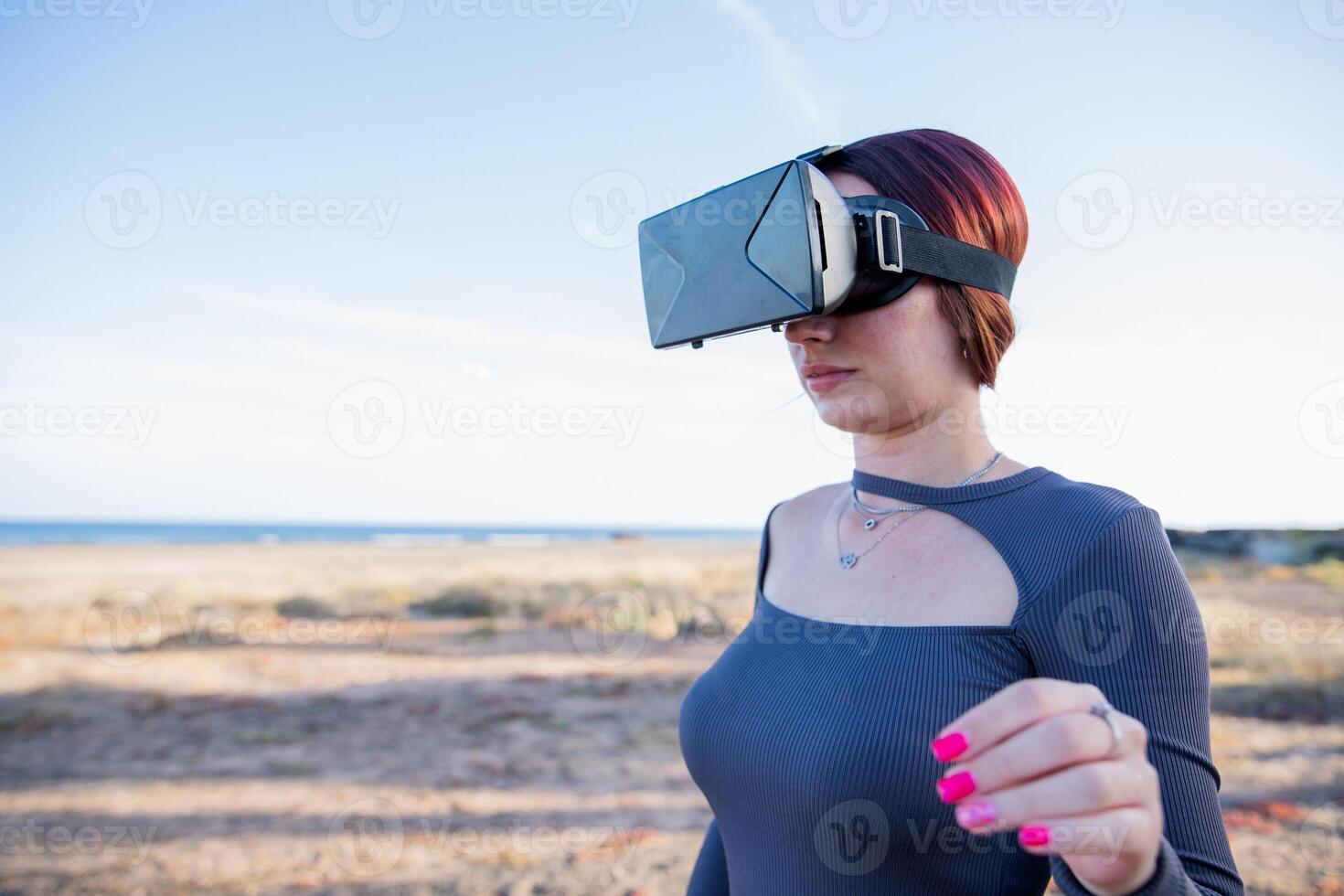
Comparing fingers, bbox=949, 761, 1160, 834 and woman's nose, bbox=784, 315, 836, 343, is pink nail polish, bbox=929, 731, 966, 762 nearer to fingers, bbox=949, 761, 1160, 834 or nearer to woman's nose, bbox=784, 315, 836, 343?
fingers, bbox=949, 761, 1160, 834

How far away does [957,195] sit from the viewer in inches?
55.5

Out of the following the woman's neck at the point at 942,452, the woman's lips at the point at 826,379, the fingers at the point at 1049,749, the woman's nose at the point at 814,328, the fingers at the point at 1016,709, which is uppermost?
the woman's nose at the point at 814,328

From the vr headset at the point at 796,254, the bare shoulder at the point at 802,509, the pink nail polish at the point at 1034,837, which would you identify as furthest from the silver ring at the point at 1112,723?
the bare shoulder at the point at 802,509

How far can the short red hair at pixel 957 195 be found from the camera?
1397 millimetres

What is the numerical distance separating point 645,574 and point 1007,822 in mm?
19040

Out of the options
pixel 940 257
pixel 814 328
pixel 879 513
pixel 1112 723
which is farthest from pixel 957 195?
pixel 1112 723

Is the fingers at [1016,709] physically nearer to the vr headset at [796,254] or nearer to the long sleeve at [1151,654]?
the long sleeve at [1151,654]

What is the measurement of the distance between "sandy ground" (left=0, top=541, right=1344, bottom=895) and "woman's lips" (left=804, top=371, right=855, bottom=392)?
3.61m

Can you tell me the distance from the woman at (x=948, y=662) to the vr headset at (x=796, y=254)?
0.04 meters

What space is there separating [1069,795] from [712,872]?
1151 mm

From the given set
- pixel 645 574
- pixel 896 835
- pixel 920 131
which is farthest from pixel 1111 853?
pixel 645 574

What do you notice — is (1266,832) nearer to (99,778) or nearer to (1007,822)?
(1007,822)

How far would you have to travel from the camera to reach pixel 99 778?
562 centimetres

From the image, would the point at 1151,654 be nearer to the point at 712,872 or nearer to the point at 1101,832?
the point at 1101,832
